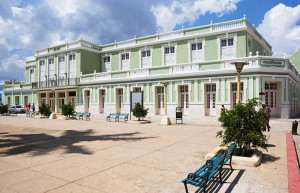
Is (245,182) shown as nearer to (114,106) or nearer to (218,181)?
(218,181)

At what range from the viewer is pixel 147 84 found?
944 inches

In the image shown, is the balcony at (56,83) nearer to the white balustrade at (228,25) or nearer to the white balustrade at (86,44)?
the white balustrade at (86,44)

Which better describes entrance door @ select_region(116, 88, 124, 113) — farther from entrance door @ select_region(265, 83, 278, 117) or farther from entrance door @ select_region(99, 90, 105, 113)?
entrance door @ select_region(265, 83, 278, 117)

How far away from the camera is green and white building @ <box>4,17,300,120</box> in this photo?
19.3 metres

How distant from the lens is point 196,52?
2397 cm

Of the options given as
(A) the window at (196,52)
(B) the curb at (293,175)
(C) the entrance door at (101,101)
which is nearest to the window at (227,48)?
(A) the window at (196,52)

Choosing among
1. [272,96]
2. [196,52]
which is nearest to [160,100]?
[196,52]

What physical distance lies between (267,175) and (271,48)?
30.7 meters

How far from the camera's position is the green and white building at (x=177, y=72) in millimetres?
19297

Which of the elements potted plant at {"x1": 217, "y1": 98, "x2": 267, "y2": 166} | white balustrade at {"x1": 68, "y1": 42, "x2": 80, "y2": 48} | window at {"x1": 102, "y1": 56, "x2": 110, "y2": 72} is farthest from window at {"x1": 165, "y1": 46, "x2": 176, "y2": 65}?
potted plant at {"x1": 217, "y1": 98, "x2": 267, "y2": 166}

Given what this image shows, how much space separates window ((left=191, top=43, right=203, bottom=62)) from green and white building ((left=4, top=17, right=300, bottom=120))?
10 cm

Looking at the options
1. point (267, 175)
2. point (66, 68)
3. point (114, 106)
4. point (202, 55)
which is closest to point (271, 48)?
point (202, 55)

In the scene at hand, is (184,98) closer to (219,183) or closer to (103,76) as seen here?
(103,76)

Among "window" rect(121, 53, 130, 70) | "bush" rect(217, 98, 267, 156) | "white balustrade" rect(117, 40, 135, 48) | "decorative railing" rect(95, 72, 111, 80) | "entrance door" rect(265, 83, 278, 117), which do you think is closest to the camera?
"bush" rect(217, 98, 267, 156)
